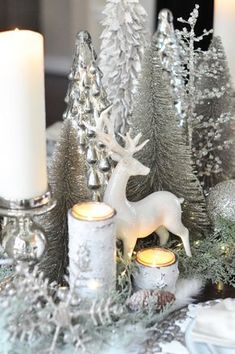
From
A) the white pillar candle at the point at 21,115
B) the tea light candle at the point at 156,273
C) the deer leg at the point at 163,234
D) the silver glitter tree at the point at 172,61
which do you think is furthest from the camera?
the silver glitter tree at the point at 172,61

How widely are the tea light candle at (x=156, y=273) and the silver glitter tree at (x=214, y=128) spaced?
296mm

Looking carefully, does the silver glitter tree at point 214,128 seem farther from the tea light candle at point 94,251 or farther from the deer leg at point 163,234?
the tea light candle at point 94,251

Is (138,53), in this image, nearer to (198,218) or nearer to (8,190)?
(198,218)

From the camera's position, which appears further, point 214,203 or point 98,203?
point 214,203

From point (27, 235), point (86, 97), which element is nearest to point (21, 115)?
point (27, 235)

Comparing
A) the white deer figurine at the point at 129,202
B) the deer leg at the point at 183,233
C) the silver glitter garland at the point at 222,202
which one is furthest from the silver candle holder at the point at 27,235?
the silver glitter garland at the point at 222,202

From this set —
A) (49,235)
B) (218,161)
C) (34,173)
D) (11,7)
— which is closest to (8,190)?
(34,173)

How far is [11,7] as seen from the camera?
4.25 metres

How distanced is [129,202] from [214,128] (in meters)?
0.29

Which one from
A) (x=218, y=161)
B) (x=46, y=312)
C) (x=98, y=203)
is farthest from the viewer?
(x=218, y=161)

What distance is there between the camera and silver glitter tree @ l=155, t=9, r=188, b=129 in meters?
1.26

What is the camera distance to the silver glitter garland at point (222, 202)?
1.16 metres

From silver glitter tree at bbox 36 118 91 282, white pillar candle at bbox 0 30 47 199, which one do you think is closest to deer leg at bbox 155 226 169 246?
silver glitter tree at bbox 36 118 91 282

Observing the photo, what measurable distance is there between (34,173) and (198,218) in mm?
342
